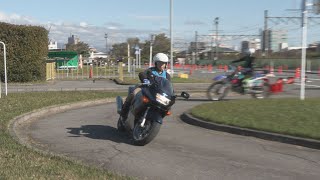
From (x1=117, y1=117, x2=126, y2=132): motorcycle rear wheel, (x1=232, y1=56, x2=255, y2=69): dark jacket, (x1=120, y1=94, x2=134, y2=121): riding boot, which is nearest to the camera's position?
(x1=120, y1=94, x2=134, y2=121): riding boot

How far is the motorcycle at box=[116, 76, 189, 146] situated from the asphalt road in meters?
0.23

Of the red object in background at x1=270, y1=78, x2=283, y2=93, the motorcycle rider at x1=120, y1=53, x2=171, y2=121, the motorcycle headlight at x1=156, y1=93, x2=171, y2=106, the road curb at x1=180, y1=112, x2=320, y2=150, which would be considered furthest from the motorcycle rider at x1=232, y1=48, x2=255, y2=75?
the motorcycle headlight at x1=156, y1=93, x2=171, y2=106

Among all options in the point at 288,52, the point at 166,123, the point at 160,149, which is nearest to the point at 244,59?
the point at 166,123

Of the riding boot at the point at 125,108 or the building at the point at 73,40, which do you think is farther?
the building at the point at 73,40

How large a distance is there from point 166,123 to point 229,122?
1.78 metres

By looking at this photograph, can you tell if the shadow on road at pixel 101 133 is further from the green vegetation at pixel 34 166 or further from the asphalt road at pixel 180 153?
the green vegetation at pixel 34 166

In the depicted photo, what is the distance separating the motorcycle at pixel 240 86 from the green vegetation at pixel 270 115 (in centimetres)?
354

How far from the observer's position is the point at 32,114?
39.1 ft

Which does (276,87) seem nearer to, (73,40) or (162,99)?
(162,99)

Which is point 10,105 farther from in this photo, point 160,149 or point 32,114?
point 160,149

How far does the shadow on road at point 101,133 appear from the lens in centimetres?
915

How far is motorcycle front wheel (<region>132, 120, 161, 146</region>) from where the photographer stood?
8141 mm

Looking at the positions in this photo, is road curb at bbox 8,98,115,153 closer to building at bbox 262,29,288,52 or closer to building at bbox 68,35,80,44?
building at bbox 262,29,288,52

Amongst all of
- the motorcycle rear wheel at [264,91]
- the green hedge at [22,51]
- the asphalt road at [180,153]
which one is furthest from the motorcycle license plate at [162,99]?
the green hedge at [22,51]
